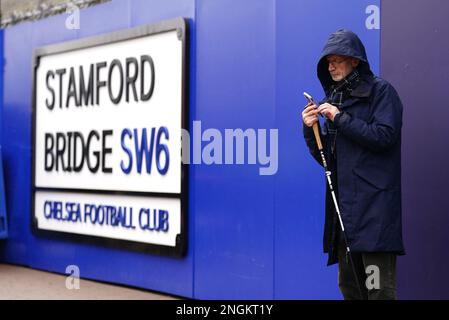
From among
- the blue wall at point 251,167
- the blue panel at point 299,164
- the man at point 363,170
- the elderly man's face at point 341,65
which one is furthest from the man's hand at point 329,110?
the blue panel at point 299,164

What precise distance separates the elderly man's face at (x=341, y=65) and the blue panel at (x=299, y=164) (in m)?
1.26

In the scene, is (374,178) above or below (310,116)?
below

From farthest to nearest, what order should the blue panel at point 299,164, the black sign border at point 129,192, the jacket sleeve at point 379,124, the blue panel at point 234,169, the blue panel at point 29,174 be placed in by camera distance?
the blue panel at point 29,174 → the black sign border at point 129,192 → the blue panel at point 234,169 → the blue panel at point 299,164 → the jacket sleeve at point 379,124

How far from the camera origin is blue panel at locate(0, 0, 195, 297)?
645cm

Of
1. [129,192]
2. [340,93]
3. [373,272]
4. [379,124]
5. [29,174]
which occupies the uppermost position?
[340,93]

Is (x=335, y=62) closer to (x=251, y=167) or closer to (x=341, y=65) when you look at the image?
(x=341, y=65)

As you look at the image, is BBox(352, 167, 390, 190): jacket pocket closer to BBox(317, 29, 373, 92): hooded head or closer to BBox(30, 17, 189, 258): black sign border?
BBox(317, 29, 373, 92): hooded head

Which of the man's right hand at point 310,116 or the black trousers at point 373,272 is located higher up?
the man's right hand at point 310,116

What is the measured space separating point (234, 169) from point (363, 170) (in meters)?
2.23

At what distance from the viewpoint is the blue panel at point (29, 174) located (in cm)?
645

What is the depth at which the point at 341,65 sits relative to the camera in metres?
3.85

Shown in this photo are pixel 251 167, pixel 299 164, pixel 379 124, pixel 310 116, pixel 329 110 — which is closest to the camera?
pixel 379 124

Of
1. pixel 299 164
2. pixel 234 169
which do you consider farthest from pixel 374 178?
pixel 234 169

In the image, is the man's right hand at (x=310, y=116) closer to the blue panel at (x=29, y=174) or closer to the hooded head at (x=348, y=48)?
the hooded head at (x=348, y=48)
